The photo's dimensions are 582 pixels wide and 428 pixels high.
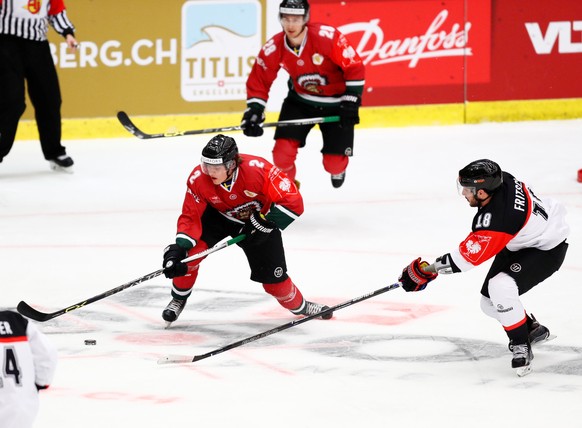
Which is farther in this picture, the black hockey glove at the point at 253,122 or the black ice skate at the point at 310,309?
the black hockey glove at the point at 253,122

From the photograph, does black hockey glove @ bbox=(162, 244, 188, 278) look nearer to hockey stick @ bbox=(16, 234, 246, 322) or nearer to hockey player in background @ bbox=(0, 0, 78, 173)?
hockey stick @ bbox=(16, 234, 246, 322)

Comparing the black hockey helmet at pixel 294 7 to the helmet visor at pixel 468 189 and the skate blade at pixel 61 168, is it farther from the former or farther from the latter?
the helmet visor at pixel 468 189

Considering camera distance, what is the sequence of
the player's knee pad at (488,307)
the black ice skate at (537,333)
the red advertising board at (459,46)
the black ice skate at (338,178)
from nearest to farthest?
the player's knee pad at (488,307)
the black ice skate at (537,333)
the black ice skate at (338,178)
the red advertising board at (459,46)

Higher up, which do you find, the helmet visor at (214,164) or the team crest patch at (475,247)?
the helmet visor at (214,164)

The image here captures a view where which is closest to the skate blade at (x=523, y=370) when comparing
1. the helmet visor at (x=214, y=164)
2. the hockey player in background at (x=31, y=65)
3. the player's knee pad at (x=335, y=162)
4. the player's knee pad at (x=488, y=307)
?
the player's knee pad at (x=488, y=307)

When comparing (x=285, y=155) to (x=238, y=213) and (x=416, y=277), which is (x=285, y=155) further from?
(x=416, y=277)

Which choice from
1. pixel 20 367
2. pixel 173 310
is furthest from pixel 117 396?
pixel 20 367

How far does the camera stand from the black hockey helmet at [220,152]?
4953 millimetres

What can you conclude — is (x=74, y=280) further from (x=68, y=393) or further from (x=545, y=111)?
(x=545, y=111)

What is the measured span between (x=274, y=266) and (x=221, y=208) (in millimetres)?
309

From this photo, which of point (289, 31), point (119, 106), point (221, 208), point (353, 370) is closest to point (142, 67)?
point (119, 106)

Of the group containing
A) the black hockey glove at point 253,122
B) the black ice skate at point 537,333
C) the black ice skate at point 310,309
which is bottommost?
the black ice skate at point 310,309

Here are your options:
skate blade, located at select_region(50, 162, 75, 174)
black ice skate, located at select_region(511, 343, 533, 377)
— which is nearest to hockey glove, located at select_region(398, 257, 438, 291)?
black ice skate, located at select_region(511, 343, 533, 377)

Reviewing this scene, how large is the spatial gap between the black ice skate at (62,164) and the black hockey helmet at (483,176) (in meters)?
4.24
